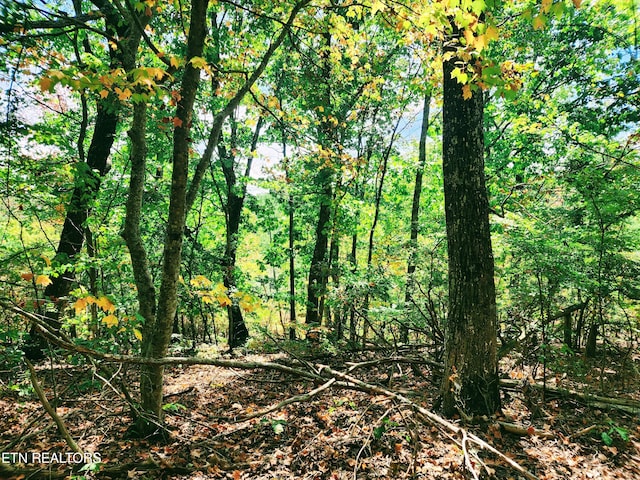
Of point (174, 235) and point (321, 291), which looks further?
point (321, 291)

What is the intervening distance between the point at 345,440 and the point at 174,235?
2985 millimetres

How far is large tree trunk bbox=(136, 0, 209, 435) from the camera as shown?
334 cm

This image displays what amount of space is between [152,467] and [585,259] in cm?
678

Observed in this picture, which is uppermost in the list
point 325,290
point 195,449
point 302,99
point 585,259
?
point 302,99

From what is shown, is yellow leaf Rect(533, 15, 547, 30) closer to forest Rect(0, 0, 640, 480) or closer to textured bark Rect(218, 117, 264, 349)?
forest Rect(0, 0, 640, 480)

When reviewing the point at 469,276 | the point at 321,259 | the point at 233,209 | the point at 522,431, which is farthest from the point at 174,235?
the point at 233,209

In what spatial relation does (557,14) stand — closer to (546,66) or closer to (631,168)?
(631,168)

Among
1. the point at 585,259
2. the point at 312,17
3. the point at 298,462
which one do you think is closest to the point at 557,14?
the point at 312,17

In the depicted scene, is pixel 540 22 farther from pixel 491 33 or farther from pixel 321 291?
pixel 321 291

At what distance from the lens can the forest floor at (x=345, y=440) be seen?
9.66ft

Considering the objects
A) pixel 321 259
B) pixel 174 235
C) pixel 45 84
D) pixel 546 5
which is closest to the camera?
pixel 546 5

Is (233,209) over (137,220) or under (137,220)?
over

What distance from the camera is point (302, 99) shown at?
31.7 feet

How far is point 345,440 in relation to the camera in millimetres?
3590
